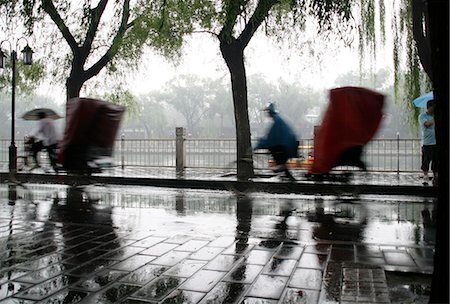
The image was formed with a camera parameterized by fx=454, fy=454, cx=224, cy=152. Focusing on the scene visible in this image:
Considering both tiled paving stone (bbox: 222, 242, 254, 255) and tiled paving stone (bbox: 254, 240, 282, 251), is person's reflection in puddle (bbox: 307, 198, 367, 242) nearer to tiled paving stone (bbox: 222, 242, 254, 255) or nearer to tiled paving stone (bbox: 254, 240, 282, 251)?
tiled paving stone (bbox: 254, 240, 282, 251)

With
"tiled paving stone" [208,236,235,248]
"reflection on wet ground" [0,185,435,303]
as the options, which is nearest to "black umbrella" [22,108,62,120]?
"reflection on wet ground" [0,185,435,303]

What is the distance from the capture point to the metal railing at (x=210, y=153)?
554 inches

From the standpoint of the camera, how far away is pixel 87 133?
10.4 m

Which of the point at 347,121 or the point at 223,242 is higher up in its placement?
the point at 347,121

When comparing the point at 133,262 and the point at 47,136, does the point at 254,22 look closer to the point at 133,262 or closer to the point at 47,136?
the point at 47,136

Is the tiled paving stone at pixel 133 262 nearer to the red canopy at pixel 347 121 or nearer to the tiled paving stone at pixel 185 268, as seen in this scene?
the tiled paving stone at pixel 185 268

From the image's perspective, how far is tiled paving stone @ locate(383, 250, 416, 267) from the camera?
443cm

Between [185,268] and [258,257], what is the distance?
32.5 inches

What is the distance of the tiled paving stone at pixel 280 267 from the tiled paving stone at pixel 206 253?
0.64 meters

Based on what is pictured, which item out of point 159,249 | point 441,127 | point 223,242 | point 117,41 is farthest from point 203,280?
point 117,41

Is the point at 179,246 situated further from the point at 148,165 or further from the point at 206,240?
the point at 148,165

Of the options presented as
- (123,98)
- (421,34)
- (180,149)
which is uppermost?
(421,34)

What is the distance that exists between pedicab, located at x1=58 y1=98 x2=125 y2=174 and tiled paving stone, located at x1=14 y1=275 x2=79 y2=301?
663cm

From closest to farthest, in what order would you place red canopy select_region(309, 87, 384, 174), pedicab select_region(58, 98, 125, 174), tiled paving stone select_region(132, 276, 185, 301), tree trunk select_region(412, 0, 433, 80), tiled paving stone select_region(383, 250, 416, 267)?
tiled paving stone select_region(132, 276, 185, 301), tiled paving stone select_region(383, 250, 416, 267), red canopy select_region(309, 87, 384, 174), pedicab select_region(58, 98, 125, 174), tree trunk select_region(412, 0, 433, 80)
